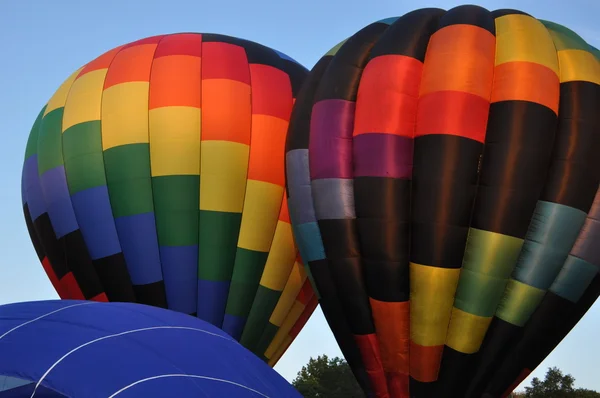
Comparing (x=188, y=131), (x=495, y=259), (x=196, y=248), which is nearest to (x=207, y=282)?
(x=196, y=248)

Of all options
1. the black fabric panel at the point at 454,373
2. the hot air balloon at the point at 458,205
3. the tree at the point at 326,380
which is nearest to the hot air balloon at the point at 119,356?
the hot air balloon at the point at 458,205

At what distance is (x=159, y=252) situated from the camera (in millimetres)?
10789

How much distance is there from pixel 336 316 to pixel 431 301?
1255 mm

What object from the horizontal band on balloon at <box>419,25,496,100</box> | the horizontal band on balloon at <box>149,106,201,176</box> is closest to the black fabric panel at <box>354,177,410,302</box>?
the horizontal band on balloon at <box>419,25,496,100</box>

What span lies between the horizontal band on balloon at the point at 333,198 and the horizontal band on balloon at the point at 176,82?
100.0 inches

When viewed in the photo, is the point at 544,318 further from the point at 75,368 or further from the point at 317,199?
the point at 75,368

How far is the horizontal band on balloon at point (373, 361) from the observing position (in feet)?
30.7

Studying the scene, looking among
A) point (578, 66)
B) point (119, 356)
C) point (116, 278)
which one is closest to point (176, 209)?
point (116, 278)

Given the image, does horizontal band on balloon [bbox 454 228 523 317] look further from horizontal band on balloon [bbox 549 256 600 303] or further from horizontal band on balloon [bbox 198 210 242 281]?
horizontal band on balloon [bbox 198 210 242 281]

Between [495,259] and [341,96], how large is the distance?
8.30ft

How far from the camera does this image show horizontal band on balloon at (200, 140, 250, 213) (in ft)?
35.7

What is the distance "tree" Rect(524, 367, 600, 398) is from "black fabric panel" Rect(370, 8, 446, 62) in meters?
22.4

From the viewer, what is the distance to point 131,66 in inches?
457

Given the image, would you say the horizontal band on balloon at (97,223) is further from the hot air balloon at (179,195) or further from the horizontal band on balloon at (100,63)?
the horizontal band on balloon at (100,63)
